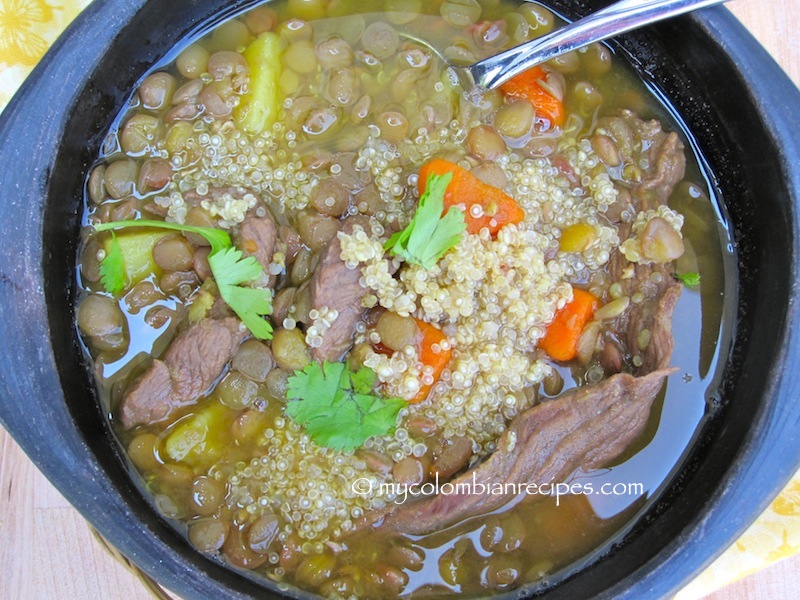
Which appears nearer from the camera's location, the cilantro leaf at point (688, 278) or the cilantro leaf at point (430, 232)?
the cilantro leaf at point (430, 232)

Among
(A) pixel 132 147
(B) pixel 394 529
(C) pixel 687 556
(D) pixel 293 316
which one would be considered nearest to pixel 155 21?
(A) pixel 132 147

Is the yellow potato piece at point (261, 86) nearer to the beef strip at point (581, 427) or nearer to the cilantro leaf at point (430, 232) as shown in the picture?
the cilantro leaf at point (430, 232)

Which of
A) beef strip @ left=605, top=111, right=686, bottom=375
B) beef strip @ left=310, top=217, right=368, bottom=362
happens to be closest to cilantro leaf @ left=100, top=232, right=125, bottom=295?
beef strip @ left=310, top=217, right=368, bottom=362

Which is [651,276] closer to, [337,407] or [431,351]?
[431,351]

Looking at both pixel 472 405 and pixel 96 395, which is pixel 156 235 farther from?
pixel 472 405

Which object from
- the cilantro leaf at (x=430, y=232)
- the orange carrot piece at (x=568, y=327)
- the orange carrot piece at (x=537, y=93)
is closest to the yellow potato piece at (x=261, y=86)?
the cilantro leaf at (x=430, y=232)

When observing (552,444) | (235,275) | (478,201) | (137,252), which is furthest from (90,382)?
(552,444)

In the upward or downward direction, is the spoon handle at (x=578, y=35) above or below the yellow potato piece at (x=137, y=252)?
above
